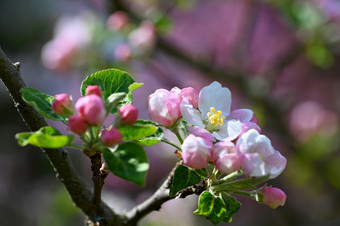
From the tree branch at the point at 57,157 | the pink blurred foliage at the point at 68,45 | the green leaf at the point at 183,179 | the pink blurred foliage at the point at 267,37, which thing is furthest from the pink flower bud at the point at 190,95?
the pink blurred foliage at the point at 267,37

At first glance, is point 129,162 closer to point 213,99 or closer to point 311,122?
point 213,99

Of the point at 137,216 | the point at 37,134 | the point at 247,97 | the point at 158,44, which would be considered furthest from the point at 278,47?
the point at 37,134

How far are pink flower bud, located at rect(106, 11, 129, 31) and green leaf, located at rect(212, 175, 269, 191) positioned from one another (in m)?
1.41

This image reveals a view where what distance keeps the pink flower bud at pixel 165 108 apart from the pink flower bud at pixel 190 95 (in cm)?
2

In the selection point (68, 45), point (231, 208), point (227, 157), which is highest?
point (227, 157)

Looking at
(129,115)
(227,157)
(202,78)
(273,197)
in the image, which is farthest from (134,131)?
(202,78)

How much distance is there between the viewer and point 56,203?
218 cm

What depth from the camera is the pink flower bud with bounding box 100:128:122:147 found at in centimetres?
62

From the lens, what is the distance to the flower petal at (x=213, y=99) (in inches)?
31.1

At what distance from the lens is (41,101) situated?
2.22ft

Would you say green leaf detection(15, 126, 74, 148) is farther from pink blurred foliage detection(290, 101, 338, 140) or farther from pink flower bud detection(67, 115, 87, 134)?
pink blurred foliage detection(290, 101, 338, 140)

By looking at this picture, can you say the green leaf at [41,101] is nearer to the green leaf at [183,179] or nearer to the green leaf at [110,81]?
the green leaf at [110,81]

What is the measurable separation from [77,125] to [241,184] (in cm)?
23

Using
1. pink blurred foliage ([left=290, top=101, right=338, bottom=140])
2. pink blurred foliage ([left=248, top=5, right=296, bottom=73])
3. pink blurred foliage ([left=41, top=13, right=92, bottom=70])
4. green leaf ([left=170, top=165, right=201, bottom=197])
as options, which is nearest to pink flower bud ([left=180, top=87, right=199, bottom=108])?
green leaf ([left=170, top=165, right=201, bottom=197])
